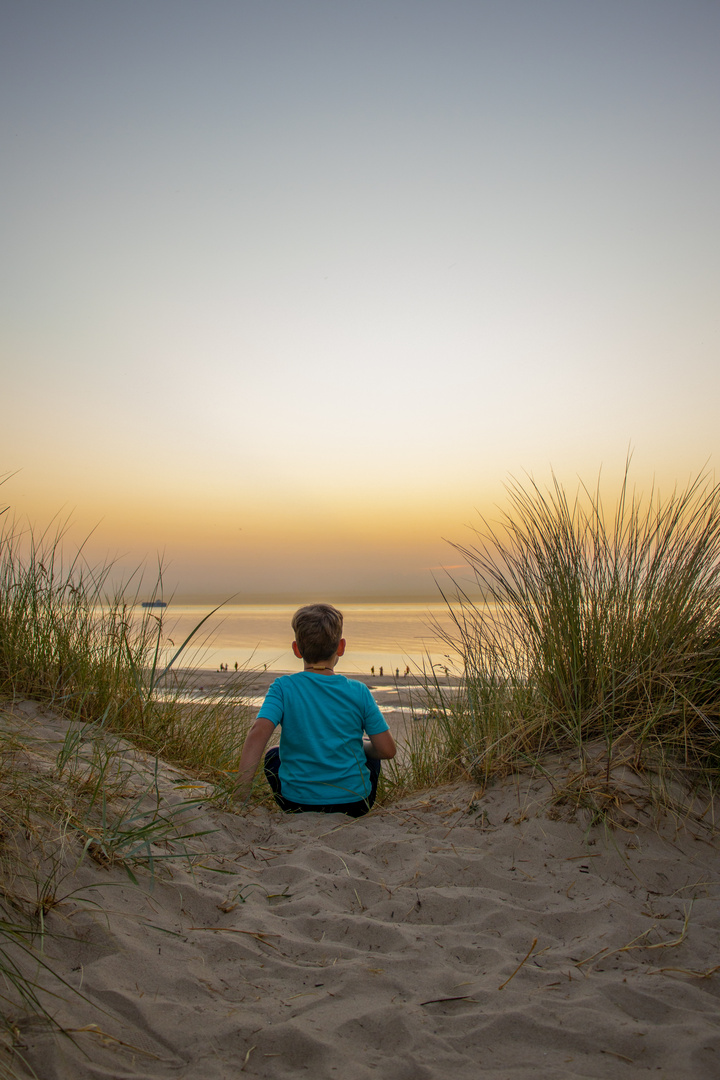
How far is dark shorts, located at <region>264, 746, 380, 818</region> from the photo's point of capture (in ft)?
11.1

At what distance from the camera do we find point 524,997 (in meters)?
1.75

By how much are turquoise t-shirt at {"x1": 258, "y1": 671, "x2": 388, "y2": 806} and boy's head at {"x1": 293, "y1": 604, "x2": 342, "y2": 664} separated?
12 centimetres

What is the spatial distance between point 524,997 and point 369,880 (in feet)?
2.85

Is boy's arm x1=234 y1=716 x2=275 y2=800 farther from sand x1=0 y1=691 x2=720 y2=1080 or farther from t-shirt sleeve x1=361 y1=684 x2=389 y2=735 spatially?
t-shirt sleeve x1=361 y1=684 x2=389 y2=735

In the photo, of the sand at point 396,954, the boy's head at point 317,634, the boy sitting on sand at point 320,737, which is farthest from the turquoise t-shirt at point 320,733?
the sand at point 396,954

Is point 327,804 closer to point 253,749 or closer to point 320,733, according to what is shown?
point 320,733

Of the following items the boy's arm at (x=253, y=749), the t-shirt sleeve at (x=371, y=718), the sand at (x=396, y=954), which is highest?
the t-shirt sleeve at (x=371, y=718)

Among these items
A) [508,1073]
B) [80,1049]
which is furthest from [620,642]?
[80,1049]

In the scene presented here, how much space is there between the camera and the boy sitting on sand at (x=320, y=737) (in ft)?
11.0

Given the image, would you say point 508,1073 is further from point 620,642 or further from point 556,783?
point 620,642

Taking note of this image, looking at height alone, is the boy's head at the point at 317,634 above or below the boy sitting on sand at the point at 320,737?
above

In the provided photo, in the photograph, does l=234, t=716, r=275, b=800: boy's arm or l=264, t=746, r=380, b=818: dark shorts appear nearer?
l=234, t=716, r=275, b=800: boy's arm

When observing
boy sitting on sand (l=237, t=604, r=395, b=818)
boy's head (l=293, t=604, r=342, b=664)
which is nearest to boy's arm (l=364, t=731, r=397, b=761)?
boy sitting on sand (l=237, t=604, r=395, b=818)

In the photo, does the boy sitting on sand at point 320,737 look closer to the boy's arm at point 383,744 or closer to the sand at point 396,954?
the boy's arm at point 383,744
